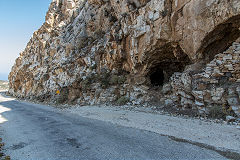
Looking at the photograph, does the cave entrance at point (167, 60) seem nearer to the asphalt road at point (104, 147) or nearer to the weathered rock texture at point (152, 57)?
the weathered rock texture at point (152, 57)

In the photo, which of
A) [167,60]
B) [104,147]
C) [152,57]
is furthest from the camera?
[167,60]

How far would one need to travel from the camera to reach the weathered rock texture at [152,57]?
291 inches

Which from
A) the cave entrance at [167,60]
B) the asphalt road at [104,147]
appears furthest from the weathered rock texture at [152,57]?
the asphalt road at [104,147]

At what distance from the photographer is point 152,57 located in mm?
13000

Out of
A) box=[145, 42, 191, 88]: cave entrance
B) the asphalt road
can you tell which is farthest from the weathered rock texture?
the asphalt road

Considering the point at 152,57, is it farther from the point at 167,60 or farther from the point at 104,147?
the point at 104,147

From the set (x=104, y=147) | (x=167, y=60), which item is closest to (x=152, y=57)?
(x=167, y=60)

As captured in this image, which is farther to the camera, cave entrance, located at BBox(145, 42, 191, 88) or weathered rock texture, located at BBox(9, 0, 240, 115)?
cave entrance, located at BBox(145, 42, 191, 88)

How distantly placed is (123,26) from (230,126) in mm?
12994

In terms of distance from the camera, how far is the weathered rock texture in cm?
738

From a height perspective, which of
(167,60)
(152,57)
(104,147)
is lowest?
(104,147)

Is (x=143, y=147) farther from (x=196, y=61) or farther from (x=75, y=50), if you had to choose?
(x=75, y=50)

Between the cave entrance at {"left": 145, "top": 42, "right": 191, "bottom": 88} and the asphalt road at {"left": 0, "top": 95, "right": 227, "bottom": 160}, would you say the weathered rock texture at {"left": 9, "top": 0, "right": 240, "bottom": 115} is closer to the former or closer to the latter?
the cave entrance at {"left": 145, "top": 42, "right": 191, "bottom": 88}

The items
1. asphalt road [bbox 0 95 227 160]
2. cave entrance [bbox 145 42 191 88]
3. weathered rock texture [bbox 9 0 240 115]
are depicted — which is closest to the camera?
asphalt road [bbox 0 95 227 160]
